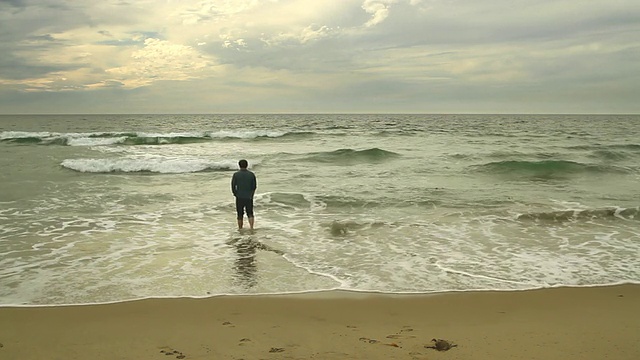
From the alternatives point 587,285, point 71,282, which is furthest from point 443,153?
point 71,282

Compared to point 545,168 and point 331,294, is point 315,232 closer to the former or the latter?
point 331,294

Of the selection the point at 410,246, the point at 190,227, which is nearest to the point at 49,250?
the point at 190,227

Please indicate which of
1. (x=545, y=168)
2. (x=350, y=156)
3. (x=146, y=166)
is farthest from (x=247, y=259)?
(x=350, y=156)

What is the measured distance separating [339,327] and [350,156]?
20.6 meters

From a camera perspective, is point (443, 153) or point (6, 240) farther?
point (443, 153)

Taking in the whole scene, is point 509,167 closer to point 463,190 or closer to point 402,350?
point 463,190

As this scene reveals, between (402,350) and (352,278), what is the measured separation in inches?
101

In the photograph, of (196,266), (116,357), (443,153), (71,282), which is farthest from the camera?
(443,153)

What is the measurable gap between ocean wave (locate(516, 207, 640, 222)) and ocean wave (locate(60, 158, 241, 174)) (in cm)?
1323

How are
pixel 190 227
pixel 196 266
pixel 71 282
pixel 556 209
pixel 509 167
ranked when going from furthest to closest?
pixel 509 167 → pixel 556 209 → pixel 190 227 → pixel 196 266 → pixel 71 282

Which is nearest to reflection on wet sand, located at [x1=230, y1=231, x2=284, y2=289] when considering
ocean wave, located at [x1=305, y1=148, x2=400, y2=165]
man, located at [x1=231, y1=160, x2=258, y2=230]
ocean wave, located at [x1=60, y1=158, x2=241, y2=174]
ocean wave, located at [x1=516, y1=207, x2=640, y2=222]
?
man, located at [x1=231, y1=160, x2=258, y2=230]

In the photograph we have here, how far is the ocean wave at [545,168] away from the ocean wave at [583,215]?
7542 millimetres

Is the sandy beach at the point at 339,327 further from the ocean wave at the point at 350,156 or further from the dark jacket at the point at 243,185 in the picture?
the ocean wave at the point at 350,156

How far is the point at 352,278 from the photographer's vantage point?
22.3 feet
